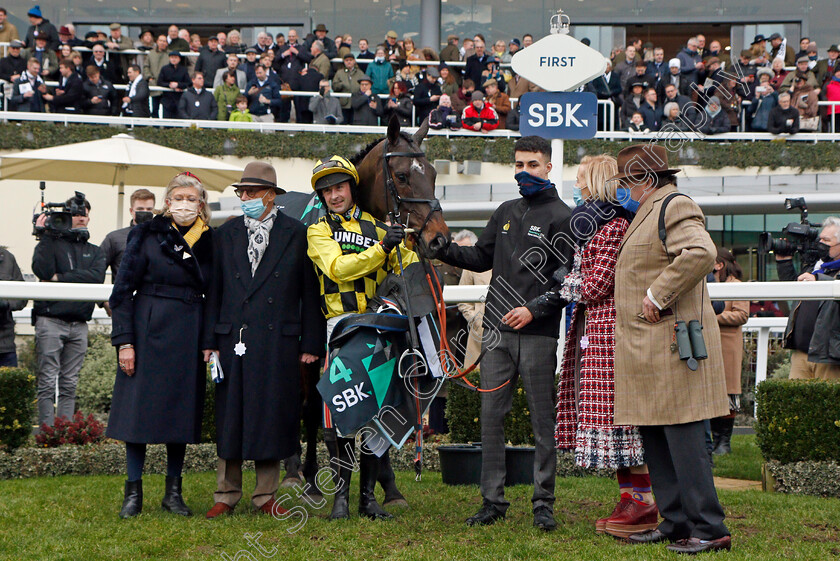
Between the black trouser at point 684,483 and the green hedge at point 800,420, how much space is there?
2.21 metres

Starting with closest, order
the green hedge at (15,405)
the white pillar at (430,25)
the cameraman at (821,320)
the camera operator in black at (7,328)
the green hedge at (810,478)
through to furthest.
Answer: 1. the green hedge at (810,478)
2. the green hedge at (15,405)
3. the cameraman at (821,320)
4. the camera operator in black at (7,328)
5. the white pillar at (430,25)

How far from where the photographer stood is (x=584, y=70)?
6.95 meters

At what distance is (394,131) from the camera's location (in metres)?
5.51

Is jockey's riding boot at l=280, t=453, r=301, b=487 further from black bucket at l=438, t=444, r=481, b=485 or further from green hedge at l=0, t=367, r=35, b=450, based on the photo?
green hedge at l=0, t=367, r=35, b=450

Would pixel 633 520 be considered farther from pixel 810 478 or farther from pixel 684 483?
pixel 810 478

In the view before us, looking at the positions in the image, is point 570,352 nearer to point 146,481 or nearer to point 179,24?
point 146,481

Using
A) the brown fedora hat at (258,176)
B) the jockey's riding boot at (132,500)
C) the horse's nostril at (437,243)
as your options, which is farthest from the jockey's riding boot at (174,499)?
the horse's nostril at (437,243)

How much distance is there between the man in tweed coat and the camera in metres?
4.55

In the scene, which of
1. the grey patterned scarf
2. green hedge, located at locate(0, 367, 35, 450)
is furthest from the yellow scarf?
green hedge, located at locate(0, 367, 35, 450)

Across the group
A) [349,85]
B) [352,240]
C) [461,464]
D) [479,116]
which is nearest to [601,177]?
[352,240]

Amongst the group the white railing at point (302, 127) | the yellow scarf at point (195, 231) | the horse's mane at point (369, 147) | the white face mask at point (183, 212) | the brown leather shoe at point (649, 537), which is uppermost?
the white railing at point (302, 127)

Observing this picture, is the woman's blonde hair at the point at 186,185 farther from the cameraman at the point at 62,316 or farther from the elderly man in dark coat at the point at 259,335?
the cameraman at the point at 62,316

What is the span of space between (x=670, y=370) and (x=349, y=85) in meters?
14.5

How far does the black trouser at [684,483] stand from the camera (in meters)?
4.55
